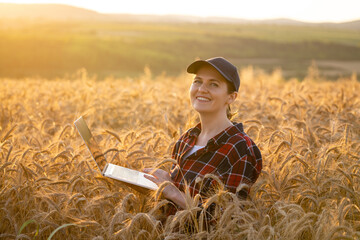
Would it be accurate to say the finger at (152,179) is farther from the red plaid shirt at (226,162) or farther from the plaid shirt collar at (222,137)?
the plaid shirt collar at (222,137)

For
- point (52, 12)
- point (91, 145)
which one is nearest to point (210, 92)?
point (91, 145)

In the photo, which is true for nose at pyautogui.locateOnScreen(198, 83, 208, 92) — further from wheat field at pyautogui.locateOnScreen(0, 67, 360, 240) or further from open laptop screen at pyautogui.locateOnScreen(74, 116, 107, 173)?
open laptop screen at pyautogui.locateOnScreen(74, 116, 107, 173)

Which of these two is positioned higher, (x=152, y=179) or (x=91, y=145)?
(x=91, y=145)

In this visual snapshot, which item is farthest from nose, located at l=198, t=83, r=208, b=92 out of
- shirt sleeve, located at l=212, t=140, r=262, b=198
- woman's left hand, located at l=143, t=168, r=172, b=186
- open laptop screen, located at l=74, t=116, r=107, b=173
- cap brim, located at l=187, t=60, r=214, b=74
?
open laptop screen, located at l=74, t=116, r=107, b=173

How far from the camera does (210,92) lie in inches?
120

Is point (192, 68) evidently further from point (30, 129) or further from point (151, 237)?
point (30, 129)

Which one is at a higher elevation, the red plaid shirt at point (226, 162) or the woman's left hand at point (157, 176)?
the red plaid shirt at point (226, 162)

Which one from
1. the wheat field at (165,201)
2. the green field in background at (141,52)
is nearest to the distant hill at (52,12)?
the green field in background at (141,52)

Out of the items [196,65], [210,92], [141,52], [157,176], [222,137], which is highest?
[196,65]

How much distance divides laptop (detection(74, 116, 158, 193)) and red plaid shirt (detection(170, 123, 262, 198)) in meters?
0.27

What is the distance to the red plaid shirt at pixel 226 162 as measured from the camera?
2.89m

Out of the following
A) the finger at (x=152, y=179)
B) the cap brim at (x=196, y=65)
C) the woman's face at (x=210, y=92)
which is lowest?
the finger at (x=152, y=179)

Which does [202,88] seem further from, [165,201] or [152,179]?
[165,201]

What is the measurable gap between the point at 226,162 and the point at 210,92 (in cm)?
55
